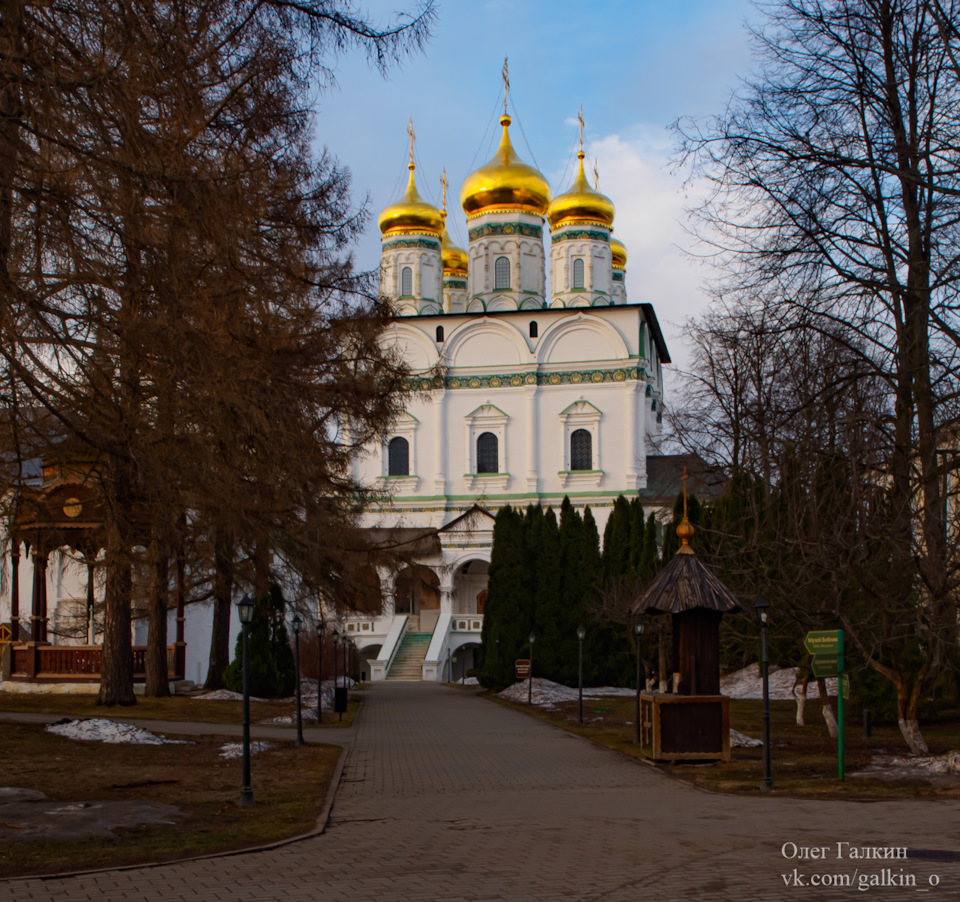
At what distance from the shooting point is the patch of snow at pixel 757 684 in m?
24.0

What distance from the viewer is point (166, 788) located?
10.6 meters

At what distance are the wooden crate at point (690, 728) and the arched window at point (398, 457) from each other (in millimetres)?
31983

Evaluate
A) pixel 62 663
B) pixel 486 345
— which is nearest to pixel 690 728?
pixel 62 663

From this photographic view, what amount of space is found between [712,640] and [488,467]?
3064 centimetres

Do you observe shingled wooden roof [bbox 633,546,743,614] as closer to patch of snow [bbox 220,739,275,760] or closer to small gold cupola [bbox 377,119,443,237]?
patch of snow [bbox 220,739,275,760]

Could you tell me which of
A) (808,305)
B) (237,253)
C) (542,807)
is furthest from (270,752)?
(808,305)

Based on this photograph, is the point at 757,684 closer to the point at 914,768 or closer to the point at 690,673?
the point at 690,673

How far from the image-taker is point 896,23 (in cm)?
1296

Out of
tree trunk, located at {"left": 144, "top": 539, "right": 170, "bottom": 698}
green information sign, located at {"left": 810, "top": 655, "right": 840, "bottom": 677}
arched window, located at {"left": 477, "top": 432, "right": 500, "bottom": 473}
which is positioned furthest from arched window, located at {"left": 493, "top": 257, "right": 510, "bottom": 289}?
green information sign, located at {"left": 810, "top": 655, "right": 840, "bottom": 677}

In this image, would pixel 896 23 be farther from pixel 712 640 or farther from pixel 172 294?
pixel 172 294

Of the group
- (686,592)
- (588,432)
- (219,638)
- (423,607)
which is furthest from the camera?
(423,607)

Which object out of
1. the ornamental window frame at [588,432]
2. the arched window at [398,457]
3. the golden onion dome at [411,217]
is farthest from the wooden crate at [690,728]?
the golden onion dome at [411,217]

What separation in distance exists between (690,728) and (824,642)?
2200mm

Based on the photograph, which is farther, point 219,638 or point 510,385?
point 510,385
